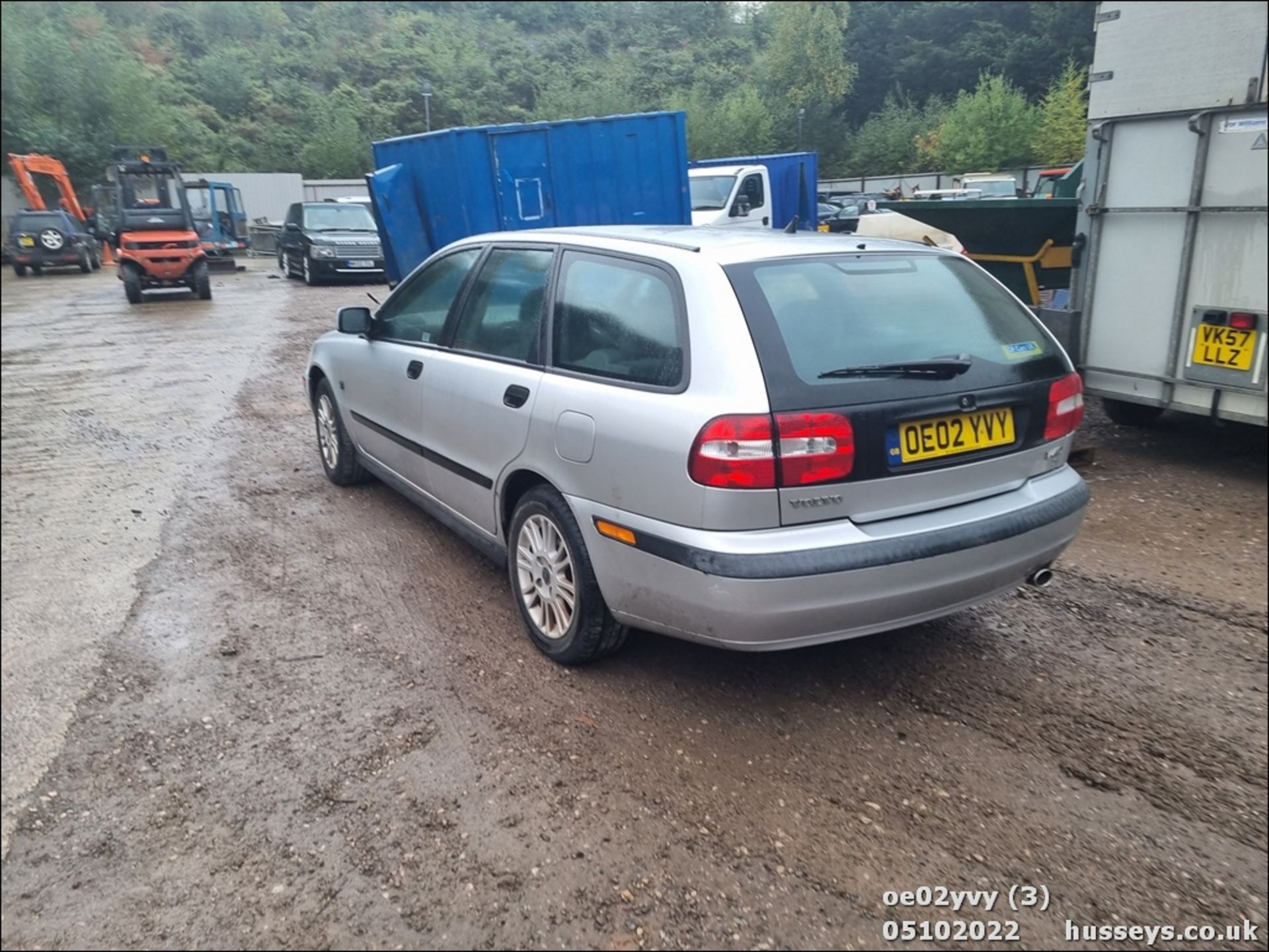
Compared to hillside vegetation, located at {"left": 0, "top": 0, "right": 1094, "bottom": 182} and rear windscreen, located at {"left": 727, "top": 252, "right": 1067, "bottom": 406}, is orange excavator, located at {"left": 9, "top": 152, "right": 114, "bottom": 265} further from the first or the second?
rear windscreen, located at {"left": 727, "top": 252, "right": 1067, "bottom": 406}

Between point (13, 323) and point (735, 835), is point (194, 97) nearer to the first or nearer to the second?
point (13, 323)

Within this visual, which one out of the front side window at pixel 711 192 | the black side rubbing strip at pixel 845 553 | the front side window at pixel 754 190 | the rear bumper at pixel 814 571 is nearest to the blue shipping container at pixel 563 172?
the front side window at pixel 711 192

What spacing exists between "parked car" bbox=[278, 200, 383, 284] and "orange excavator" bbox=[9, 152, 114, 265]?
8596mm

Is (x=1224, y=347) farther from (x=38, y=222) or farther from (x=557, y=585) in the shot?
(x=38, y=222)

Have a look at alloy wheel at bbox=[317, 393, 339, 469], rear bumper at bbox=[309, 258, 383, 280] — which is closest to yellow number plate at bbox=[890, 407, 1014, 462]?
alloy wheel at bbox=[317, 393, 339, 469]

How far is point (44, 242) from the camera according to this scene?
24.4 metres

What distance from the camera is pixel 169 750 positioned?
3080mm

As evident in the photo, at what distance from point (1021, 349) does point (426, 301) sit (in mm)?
2788

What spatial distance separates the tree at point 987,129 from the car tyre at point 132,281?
1155 inches

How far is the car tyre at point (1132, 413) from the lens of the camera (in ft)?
22.2

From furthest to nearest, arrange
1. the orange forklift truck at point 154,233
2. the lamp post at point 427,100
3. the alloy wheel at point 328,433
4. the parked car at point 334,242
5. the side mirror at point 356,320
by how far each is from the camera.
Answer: the lamp post at point 427,100 → the parked car at point 334,242 → the orange forklift truck at point 154,233 → the alloy wheel at point 328,433 → the side mirror at point 356,320

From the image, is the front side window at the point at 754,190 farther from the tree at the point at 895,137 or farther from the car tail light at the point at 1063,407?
the tree at the point at 895,137

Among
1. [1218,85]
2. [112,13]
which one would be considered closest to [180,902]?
[1218,85]

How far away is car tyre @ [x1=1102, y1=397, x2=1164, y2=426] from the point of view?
677 centimetres
